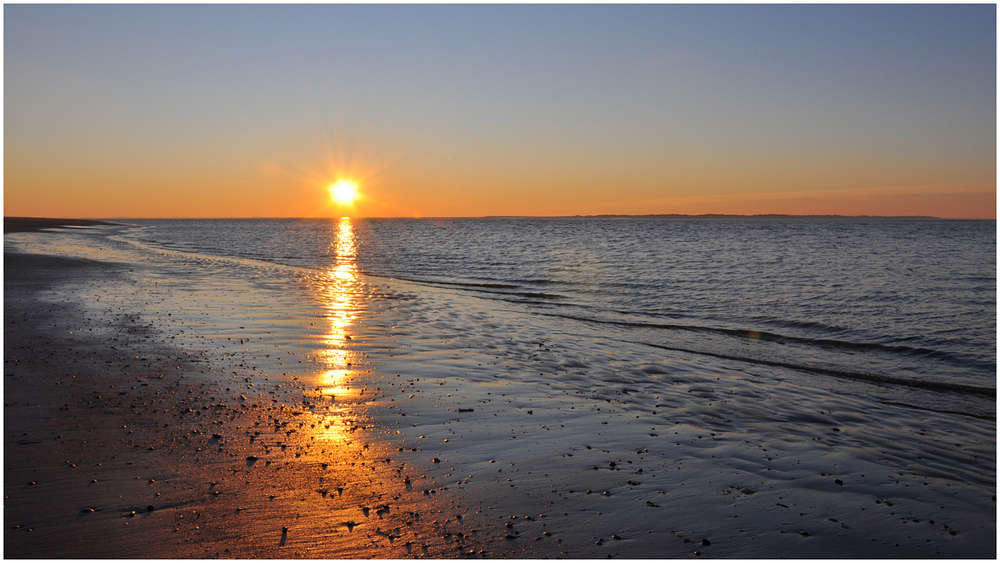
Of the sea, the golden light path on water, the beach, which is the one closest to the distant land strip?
the sea

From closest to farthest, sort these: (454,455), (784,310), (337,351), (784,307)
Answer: (454,455), (337,351), (784,310), (784,307)

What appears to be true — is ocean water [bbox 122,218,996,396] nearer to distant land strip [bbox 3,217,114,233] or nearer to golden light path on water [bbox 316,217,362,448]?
golden light path on water [bbox 316,217,362,448]

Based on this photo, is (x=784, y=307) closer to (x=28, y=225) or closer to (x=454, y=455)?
(x=454, y=455)

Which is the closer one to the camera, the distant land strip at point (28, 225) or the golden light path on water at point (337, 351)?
the golden light path on water at point (337, 351)

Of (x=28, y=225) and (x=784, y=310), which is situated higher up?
(x=28, y=225)

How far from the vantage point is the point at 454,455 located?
6.32 metres

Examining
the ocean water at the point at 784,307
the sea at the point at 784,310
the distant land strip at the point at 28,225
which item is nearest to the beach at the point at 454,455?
the sea at the point at 784,310

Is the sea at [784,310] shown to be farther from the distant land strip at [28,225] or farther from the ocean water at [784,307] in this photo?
the distant land strip at [28,225]

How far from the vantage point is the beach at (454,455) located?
4.75m

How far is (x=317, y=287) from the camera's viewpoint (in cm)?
2233

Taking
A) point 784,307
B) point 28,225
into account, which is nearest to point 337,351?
point 784,307

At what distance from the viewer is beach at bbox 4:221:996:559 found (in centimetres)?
475

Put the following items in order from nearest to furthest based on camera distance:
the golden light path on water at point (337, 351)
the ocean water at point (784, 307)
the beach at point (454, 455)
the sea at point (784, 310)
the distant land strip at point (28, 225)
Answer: the beach at point (454, 455) < the golden light path on water at point (337, 351) < the sea at point (784, 310) < the ocean water at point (784, 307) < the distant land strip at point (28, 225)

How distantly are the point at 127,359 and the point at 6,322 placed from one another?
5028 mm
